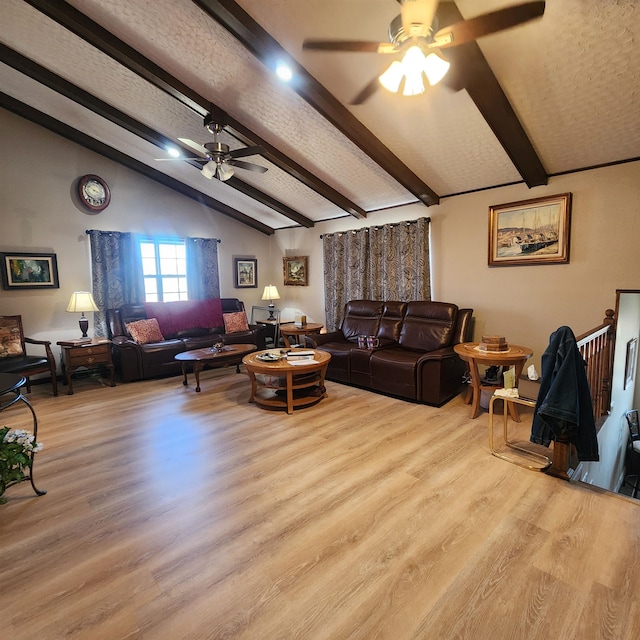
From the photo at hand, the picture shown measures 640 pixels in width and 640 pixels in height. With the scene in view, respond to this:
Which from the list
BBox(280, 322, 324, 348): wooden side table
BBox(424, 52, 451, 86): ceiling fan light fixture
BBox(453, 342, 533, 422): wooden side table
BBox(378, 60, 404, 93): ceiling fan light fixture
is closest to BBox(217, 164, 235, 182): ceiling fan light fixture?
BBox(378, 60, 404, 93): ceiling fan light fixture

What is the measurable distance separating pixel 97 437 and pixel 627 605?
3.67 m

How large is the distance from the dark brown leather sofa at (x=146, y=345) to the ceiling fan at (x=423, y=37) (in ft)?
13.7

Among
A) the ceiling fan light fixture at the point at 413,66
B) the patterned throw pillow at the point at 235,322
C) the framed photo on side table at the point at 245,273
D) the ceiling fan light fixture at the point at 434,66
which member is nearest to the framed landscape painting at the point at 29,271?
the patterned throw pillow at the point at 235,322

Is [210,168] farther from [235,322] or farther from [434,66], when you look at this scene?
[235,322]

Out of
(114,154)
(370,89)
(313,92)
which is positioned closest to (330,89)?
(313,92)

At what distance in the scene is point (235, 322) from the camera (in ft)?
20.2

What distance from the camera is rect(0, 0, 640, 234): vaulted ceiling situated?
95.9 inches

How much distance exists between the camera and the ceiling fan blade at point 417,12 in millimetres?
1769

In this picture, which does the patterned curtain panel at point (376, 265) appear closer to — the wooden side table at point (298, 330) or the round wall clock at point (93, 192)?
the wooden side table at point (298, 330)

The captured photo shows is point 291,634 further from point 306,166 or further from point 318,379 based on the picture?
point 306,166

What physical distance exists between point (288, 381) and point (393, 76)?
8.86 ft

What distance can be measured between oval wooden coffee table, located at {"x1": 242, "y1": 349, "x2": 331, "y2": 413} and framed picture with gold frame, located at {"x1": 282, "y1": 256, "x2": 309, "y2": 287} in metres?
2.88

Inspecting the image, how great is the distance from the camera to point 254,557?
1.77 meters

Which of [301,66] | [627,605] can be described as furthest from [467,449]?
[301,66]
